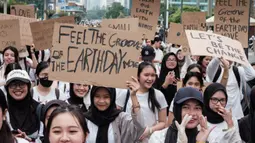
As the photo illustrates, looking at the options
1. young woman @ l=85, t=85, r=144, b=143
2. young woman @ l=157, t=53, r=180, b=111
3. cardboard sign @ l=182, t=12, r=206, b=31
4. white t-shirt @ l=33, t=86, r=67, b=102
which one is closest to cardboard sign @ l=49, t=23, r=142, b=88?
young woman @ l=85, t=85, r=144, b=143

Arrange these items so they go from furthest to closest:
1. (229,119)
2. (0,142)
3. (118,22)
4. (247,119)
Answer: (118,22) → (247,119) → (229,119) → (0,142)

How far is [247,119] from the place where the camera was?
4867 mm

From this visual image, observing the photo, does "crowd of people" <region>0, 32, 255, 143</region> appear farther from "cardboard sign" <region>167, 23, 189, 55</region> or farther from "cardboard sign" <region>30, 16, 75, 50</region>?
"cardboard sign" <region>167, 23, 189, 55</region>

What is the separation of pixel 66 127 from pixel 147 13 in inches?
260

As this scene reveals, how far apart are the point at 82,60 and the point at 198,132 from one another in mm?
1493

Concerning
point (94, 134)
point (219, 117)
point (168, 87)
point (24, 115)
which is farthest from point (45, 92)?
point (219, 117)

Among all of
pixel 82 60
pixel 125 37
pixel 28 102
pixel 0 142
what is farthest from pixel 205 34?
pixel 0 142

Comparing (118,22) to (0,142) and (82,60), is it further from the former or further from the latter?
(0,142)

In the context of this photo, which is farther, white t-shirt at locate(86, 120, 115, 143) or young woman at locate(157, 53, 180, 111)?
young woman at locate(157, 53, 180, 111)

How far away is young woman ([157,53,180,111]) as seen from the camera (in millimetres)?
7129

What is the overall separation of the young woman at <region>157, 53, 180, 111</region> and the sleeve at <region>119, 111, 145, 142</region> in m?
2.41

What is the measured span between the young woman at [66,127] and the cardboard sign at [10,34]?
17.2ft

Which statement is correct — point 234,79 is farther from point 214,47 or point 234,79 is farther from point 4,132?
point 4,132

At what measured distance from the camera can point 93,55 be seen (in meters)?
5.01
